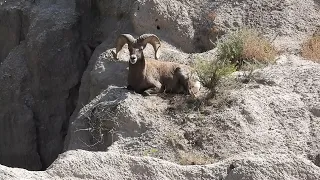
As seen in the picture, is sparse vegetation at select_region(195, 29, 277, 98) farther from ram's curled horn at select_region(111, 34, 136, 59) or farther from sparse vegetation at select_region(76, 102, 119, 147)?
sparse vegetation at select_region(76, 102, 119, 147)

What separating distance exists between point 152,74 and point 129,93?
968 mm

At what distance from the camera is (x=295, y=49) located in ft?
48.6

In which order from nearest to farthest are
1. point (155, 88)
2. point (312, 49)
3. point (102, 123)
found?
point (102, 123) < point (155, 88) < point (312, 49)

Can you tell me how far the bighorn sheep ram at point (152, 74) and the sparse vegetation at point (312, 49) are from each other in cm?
242

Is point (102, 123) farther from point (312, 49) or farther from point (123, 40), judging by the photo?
point (312, 49)

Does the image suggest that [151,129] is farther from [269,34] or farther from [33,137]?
[33,137]

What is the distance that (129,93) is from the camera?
41.8 feet

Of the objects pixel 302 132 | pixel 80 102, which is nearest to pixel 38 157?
pixel 80 102

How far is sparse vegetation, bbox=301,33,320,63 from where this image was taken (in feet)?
46.0

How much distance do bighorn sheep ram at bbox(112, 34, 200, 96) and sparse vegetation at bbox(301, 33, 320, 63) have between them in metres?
2.42

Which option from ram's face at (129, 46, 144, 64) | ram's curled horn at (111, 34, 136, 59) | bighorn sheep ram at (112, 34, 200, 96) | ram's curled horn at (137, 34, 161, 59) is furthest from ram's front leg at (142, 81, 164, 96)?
ram's curled horn at (111, 34, 136, 59)

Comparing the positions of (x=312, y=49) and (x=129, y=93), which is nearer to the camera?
(x=129, y=93)

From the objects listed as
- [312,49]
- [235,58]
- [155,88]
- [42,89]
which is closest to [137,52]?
[155,88]

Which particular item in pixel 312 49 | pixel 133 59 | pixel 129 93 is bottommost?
pixel 129 93
